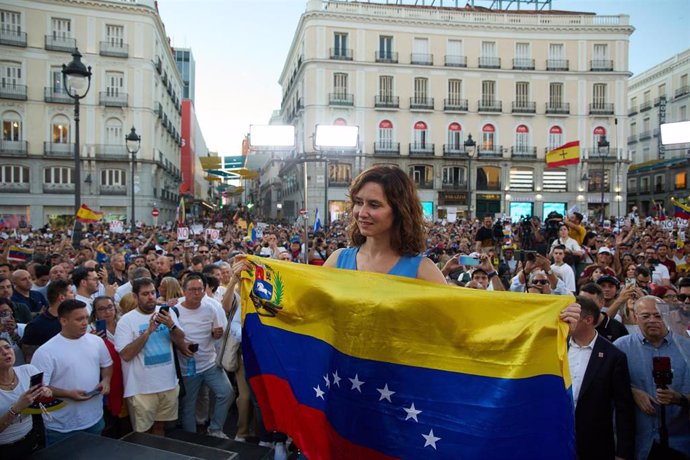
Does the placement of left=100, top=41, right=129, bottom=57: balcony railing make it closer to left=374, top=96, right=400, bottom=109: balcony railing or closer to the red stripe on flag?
left=374, top=96, right=400, bottom=109: balcony railing

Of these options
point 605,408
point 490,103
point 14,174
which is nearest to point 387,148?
point 490,103

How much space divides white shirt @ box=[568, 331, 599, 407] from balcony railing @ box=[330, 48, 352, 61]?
39.6 meters

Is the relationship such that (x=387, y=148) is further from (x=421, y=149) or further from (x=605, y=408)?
(x=605, y=408)

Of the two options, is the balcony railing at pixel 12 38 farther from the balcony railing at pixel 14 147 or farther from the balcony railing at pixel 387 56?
the balcony railing at pixel 387 56

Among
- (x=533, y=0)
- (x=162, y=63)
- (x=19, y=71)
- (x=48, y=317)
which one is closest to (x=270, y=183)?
(x=162, y=63)

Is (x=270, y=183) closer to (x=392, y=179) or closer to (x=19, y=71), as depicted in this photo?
(x=19, y=71)

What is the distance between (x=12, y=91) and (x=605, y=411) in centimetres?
4478

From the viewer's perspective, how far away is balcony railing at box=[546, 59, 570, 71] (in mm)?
42219

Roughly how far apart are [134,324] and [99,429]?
3.13 feet

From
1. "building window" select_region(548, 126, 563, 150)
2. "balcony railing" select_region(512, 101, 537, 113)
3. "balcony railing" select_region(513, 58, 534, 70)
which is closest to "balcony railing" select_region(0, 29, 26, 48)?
"balcony railing" select_region(513, 58, 534, 70)

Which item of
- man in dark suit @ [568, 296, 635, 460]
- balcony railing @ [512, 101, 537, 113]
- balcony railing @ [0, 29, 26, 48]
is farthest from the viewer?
balcony railing @ [512, 101, 537, 113]

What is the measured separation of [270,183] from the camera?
70.7 meters

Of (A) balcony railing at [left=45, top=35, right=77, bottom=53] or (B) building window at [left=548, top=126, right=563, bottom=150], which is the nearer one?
(A) balcony railing at [left=45, top=35, right=77, bottom=53]

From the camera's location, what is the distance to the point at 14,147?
1449 inches
